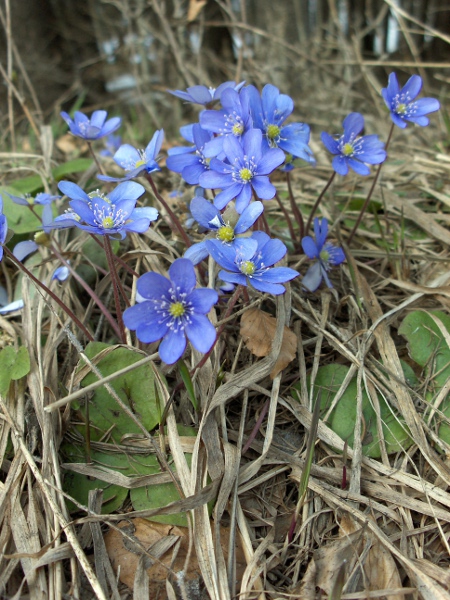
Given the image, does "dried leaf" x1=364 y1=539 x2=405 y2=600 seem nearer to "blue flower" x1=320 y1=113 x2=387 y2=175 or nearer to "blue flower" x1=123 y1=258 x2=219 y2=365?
"blue flower" x1=123 y1=258 x2=219 y2=365

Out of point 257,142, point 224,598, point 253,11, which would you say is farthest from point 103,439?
point 253,11

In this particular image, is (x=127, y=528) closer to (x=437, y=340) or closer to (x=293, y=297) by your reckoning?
(x=293, y=297)

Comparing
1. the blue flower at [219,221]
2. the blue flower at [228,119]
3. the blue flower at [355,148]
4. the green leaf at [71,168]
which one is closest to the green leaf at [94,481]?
the blue flower at [219,221]

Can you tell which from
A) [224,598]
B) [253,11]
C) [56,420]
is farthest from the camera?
[253,11]

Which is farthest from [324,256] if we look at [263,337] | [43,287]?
[43,287]

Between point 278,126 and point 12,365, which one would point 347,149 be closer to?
point 278,126

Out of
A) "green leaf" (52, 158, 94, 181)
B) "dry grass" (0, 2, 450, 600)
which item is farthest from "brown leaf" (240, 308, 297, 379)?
"green leaf" (52, 158, 94, 181)

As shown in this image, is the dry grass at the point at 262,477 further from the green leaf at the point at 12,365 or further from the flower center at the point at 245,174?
the flower center at the point at 245,174
